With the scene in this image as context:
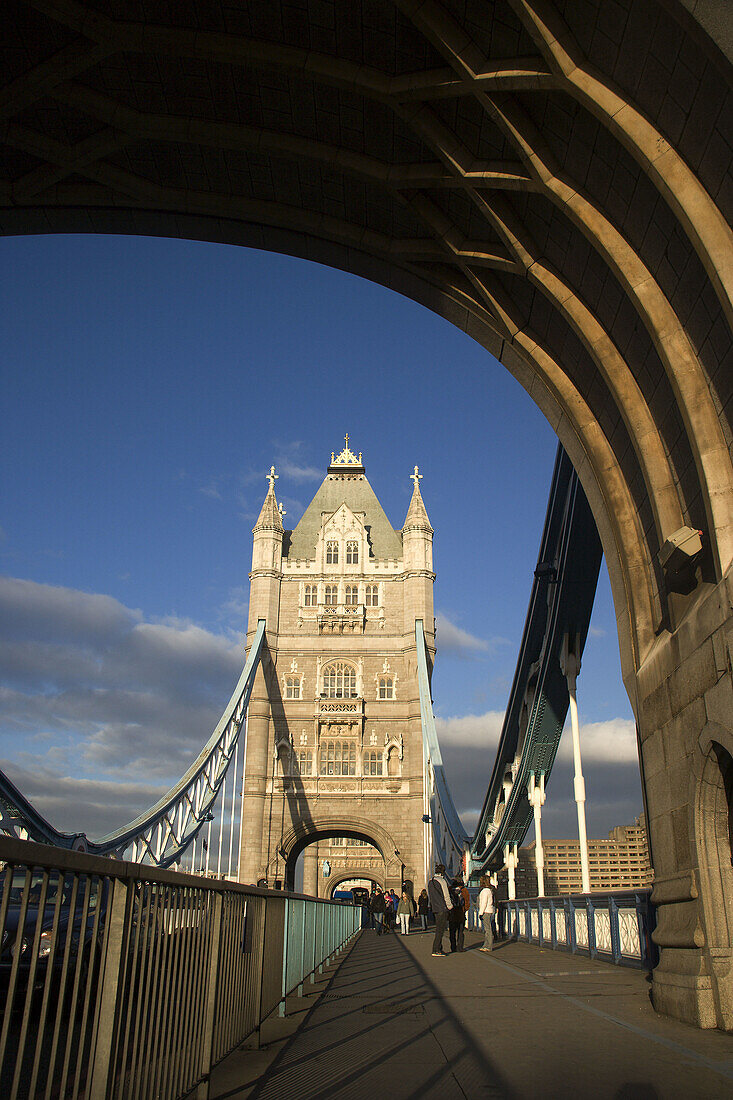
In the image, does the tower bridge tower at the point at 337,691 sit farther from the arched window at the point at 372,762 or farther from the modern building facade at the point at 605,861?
the modern building facade at the point at 605,861

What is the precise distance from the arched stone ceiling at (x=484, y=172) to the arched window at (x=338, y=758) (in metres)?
34.7

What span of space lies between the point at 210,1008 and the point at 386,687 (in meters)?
40.9

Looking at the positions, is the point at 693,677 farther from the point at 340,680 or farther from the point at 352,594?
the point at 352,594

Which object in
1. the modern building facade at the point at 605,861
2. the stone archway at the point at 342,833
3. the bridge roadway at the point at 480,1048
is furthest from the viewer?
the modern building facade at the point at 605,861

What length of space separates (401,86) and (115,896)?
7.54 metres

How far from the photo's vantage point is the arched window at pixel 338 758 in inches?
1667

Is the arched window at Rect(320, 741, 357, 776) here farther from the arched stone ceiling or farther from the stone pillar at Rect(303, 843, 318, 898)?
the arched stone ceiling

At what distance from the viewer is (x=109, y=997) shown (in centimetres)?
259

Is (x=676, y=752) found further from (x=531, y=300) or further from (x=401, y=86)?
(x=401, y=86)

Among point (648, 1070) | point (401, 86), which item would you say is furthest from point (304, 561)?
point (648, 1070)

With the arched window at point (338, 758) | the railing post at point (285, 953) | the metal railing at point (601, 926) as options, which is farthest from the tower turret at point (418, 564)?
the railing post at point (285, 953)

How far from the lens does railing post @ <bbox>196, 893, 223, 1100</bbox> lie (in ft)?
12.2

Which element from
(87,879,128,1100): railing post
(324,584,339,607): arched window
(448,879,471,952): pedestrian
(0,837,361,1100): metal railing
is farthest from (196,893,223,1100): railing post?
(324,584,339,607): arched window

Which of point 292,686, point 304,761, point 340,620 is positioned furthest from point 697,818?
point 340,620
